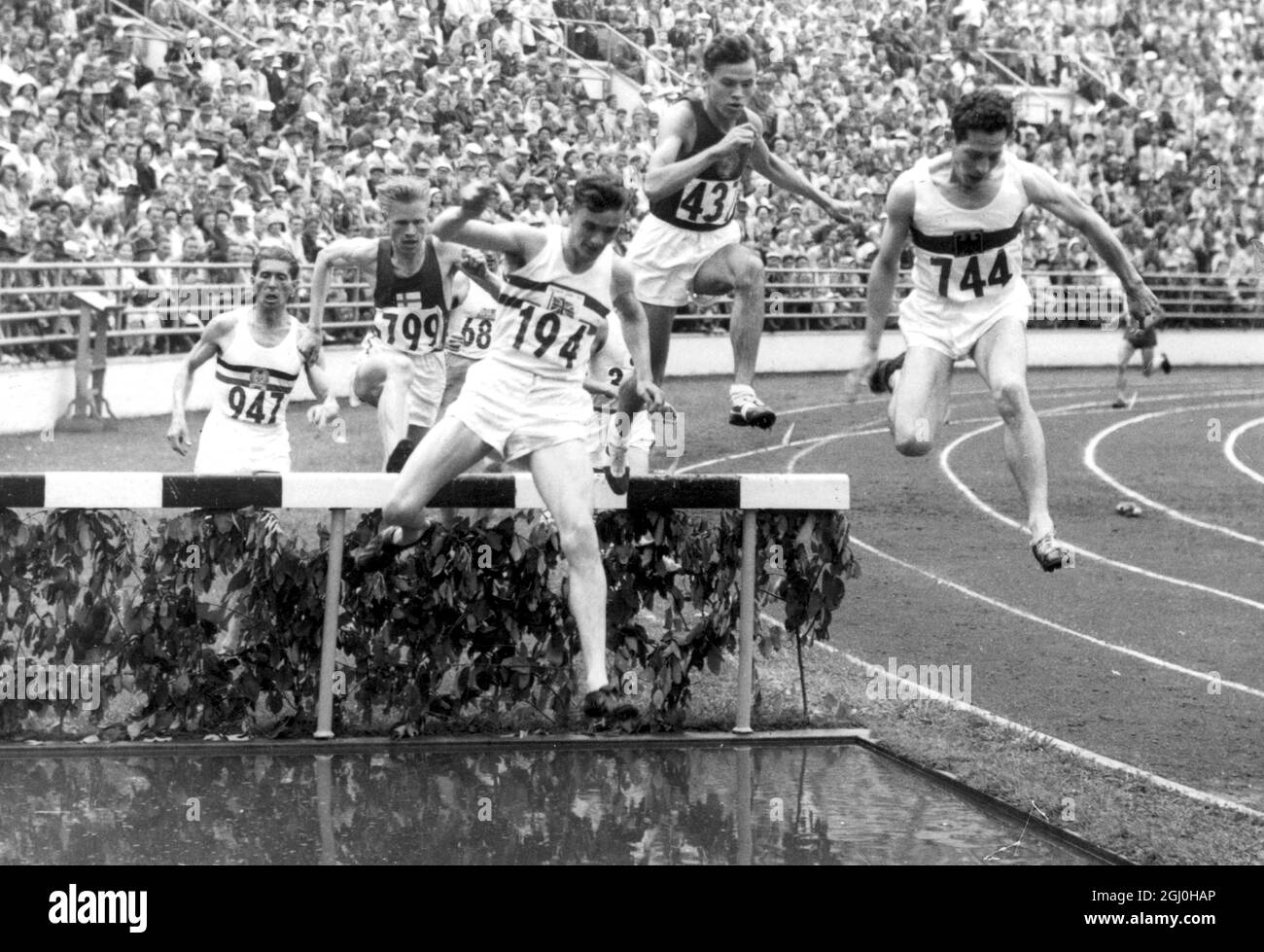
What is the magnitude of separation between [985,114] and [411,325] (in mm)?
3979

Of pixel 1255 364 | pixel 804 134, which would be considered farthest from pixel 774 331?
pixel 1255 364

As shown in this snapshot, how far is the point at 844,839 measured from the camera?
23.5 ft

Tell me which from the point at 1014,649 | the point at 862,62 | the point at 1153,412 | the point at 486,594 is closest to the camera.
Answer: the point at 486,594

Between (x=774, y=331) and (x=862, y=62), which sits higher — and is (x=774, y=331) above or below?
below

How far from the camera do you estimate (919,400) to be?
9227 mm

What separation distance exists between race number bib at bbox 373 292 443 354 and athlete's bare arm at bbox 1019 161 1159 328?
12.4ft

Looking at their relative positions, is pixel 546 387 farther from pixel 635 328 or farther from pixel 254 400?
pixel 254 400

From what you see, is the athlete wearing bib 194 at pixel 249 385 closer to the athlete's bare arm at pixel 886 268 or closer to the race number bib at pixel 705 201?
the race number bib at pixel 705 201

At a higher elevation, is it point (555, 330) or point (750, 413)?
point (555, 330)

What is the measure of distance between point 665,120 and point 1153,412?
68.0 ft

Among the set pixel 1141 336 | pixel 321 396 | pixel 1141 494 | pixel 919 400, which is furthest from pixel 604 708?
pixel 1141 494
